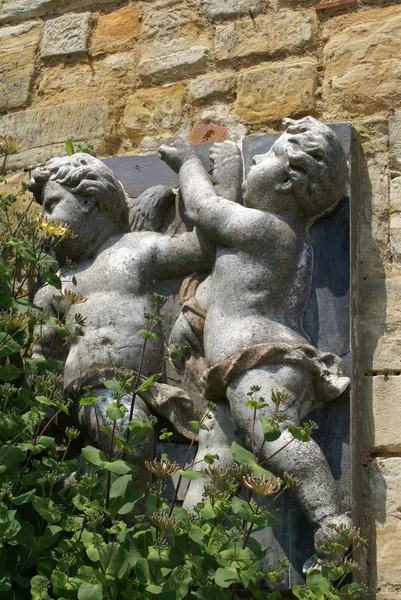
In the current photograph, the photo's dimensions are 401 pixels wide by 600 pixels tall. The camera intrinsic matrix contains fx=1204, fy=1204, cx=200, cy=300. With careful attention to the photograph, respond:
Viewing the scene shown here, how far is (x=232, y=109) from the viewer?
4082 mm

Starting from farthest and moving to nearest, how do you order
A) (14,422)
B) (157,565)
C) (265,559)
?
(265,559), (14,422), (157,565)

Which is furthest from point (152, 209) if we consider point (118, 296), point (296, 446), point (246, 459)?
point (246, 459)

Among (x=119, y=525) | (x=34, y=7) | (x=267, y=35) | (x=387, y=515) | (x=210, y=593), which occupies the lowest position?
(x=387, y=515)

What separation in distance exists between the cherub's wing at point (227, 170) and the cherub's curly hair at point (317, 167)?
0.72 feet

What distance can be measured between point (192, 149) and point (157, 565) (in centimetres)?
157

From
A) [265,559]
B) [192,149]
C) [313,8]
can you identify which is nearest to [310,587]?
[265,559]

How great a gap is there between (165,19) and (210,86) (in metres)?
0.38

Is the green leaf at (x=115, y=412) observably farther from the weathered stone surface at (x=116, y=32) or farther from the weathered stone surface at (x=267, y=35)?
the weathered stone surface at (x=116, y=32)

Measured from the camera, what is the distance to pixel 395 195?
146 inches

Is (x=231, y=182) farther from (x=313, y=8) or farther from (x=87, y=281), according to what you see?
(x=313, y=8)

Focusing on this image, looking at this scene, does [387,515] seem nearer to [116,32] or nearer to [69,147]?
[69,147]

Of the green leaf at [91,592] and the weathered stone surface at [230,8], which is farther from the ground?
the weathered stone surface at [230,8]

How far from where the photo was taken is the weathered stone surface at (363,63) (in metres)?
3.90

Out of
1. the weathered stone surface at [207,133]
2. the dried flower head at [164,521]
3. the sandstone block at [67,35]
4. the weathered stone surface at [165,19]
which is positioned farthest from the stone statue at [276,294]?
the sandstone block at [67,35]
